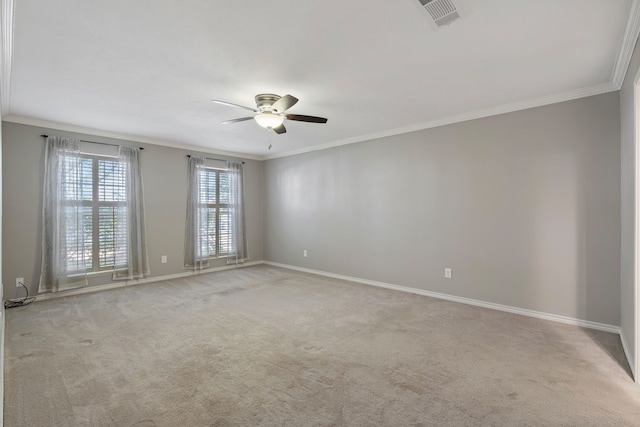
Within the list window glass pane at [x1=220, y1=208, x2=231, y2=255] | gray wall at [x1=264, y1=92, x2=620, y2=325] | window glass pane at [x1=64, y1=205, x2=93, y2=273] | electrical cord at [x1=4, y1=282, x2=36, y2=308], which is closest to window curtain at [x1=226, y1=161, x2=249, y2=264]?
window glass pane at [x1=220, y1=208, x2=231, y2=255]

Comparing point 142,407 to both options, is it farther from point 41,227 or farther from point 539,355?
point 41,227

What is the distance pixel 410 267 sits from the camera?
445cm

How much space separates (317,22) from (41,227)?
4.60 meters

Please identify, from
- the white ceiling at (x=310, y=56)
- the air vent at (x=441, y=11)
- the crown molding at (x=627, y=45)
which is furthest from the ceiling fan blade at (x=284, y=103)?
the crown molding at (x=627, y=45)

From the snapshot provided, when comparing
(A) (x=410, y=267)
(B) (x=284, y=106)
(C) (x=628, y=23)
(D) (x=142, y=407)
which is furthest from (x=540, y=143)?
(D) (x=142, y=407)

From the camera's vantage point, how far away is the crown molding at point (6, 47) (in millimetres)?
1787

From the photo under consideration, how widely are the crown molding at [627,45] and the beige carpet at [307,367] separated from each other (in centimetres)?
244

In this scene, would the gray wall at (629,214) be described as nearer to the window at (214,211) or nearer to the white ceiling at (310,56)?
the white ceiling at (310,56)

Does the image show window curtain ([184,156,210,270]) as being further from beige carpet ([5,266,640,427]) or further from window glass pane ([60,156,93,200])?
beige carpet ([5,266,640,427])

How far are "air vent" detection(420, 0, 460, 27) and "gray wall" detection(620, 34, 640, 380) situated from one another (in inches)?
54.2

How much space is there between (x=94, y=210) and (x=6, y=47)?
2.89 meters

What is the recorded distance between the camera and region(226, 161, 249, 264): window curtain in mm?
6262

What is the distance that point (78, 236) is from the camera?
170 inches

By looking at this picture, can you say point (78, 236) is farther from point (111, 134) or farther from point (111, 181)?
point (111, 134)
